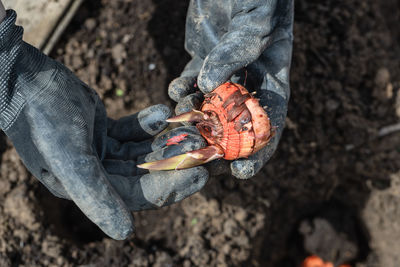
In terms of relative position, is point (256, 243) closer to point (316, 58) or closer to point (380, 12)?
point (316, 58)

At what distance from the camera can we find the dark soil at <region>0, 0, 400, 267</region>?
2.83 m

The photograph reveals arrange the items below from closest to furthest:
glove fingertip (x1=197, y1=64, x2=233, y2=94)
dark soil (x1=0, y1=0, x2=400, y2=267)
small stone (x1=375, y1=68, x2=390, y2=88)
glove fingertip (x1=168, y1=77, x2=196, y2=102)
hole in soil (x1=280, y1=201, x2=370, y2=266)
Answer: glove fingertip (x1=197, y1=64, x2=233, y2=94) → glove fingertip (x1=168, y1=77, x2=196, y2=102) → dark soil (x1=0, y1=0, x2=400, y2=267) → small stone (x1=375, y1=68, x2=390, y2=88) → hole in soil (x1=280, y1=201, x2=370, y2=266)

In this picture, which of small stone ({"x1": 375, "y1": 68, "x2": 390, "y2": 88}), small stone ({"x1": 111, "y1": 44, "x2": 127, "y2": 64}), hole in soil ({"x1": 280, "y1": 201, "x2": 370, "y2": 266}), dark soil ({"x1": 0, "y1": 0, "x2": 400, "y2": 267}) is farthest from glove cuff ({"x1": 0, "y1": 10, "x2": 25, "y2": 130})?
small stone ({"x1": 375, "y1": 68, "x2": 390, "y2": 88})

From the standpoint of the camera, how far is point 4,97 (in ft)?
6.13

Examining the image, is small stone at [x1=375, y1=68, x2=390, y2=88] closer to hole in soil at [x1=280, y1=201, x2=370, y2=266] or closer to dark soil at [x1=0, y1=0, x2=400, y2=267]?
dark soil at [x1=0, y1=0, x2=400, y2=267]

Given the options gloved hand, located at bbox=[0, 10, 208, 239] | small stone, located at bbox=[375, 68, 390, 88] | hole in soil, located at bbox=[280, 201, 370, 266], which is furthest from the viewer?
hole in soil, located at bbox=[280, 201, 370, 266]

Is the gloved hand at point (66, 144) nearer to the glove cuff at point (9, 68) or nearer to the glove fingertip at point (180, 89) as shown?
the glove cuff at point (9, 68)

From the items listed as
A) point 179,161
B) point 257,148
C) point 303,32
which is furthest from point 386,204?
point 179,161

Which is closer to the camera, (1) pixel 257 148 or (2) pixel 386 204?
(1) pixel 257 148

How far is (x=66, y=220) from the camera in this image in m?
2.98

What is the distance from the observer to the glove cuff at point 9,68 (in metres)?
1.84

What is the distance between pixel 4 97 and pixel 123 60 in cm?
149

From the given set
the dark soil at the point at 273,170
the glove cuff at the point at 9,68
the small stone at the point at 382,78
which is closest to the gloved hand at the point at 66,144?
the glove cuff at the point at 9,68

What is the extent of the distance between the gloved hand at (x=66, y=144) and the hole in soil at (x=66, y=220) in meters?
0.98
